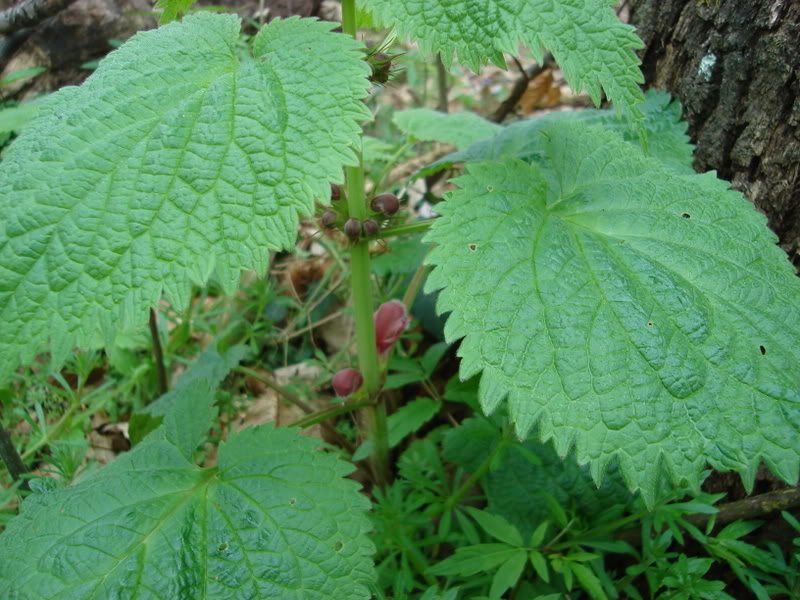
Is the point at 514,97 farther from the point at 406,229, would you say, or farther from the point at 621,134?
the point at 406,229

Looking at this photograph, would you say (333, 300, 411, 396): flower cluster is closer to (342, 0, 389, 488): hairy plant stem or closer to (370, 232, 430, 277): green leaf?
(342, 0, 389, 488): hairy plant stem

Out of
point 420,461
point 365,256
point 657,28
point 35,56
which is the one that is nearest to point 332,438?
point 420,461

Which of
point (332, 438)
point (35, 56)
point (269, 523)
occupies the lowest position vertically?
point (332, 438)

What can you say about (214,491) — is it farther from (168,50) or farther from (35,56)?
(35,56)

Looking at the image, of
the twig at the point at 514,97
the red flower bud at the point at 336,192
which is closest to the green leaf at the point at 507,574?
the red flower bud at the point at 336,192

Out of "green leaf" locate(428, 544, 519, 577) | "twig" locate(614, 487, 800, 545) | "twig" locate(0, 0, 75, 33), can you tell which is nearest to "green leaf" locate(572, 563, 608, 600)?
"green leaf" locate(428, 544, 519, 577)

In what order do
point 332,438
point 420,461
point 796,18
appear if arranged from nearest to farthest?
point 796,18
point 420,461
point 332,438

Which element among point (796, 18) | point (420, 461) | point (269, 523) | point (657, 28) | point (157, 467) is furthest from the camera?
point (657, 28)

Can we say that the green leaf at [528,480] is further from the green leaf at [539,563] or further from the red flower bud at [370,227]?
the red flower bud at [370,227]
